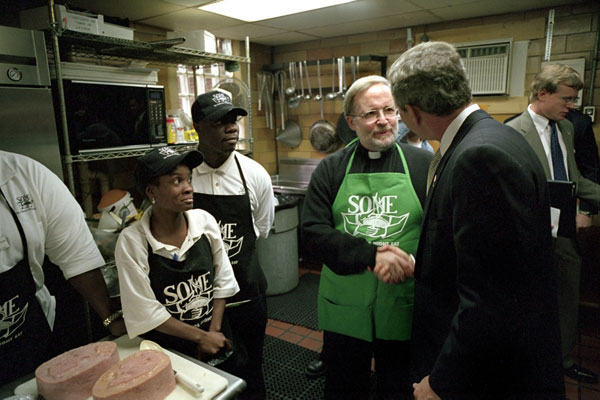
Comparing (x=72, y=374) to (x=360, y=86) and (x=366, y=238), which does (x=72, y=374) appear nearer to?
(x=366, y=238)

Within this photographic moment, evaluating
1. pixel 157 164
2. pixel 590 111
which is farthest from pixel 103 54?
pixel 590 111

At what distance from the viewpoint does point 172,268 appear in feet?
4.31

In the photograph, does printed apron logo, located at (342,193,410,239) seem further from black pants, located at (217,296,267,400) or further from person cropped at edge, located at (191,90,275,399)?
black pants, located at (217,296,267,400)

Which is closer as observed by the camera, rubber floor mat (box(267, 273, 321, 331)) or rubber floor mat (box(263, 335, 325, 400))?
rubber floor mat (box(263, 335, 325, 400))

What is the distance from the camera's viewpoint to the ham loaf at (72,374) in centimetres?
87

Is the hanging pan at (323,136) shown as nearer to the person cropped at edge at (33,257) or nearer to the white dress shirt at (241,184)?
the white dress shirt at (241,184)

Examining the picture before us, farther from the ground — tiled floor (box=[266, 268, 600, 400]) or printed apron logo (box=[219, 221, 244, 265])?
printed apron logo (box=[219, 221, 244, 265])

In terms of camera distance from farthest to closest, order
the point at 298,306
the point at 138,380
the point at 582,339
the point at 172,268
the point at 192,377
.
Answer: the point at 298,306 → the point at 582,339 → the point at 172,268 → the point at 192,377 → the point at 138,380

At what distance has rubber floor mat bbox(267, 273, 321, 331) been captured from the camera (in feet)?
10.2

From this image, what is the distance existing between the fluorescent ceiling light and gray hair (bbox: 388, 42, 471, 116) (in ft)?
6.49

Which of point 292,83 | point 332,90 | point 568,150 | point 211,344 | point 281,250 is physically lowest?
point 281,250

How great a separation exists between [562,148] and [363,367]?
6.08 ft

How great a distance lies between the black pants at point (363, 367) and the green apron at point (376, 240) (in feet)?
0.28

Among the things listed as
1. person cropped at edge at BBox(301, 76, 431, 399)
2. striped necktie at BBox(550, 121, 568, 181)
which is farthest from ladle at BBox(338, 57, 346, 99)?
person cropped at edge at BBox(301, 76, 431, 399)
